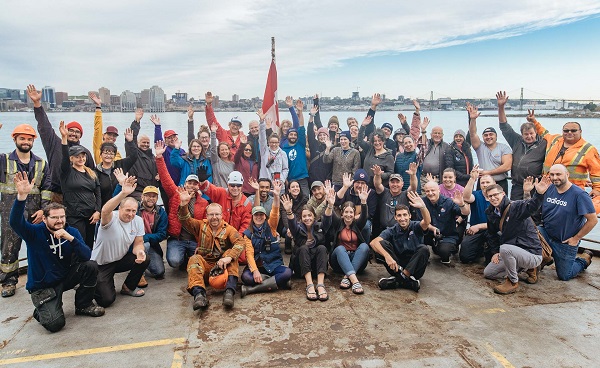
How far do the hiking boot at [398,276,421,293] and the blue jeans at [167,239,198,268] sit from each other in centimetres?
335

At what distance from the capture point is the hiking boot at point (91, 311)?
16.7ft

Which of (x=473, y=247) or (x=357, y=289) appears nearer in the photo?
(x=357, y=289)

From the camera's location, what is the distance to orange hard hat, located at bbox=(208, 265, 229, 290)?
18.5 ft

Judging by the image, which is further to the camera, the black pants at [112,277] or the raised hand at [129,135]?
the raised hand at [129,135]

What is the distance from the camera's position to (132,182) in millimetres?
5230

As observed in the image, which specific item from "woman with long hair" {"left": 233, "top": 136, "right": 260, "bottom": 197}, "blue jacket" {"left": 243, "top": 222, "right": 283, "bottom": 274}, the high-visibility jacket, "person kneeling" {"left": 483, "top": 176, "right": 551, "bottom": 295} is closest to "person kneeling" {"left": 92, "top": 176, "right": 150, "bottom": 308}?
"blue jacket" {"left": 243, "top": 222, "right": 283, "bottom": 274}

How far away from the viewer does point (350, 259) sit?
249 inches

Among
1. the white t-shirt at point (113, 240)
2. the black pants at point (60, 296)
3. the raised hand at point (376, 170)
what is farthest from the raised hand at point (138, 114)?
the raised hand at point (376, 170)

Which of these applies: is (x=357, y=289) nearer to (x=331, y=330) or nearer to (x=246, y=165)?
(x=331, y=330)

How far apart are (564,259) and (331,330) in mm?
3938

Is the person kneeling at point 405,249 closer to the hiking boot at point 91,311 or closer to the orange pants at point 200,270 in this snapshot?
the orange pants at point 200,270

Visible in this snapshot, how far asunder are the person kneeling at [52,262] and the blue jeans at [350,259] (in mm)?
3321

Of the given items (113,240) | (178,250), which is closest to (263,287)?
(178,250)

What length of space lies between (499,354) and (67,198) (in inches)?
231
